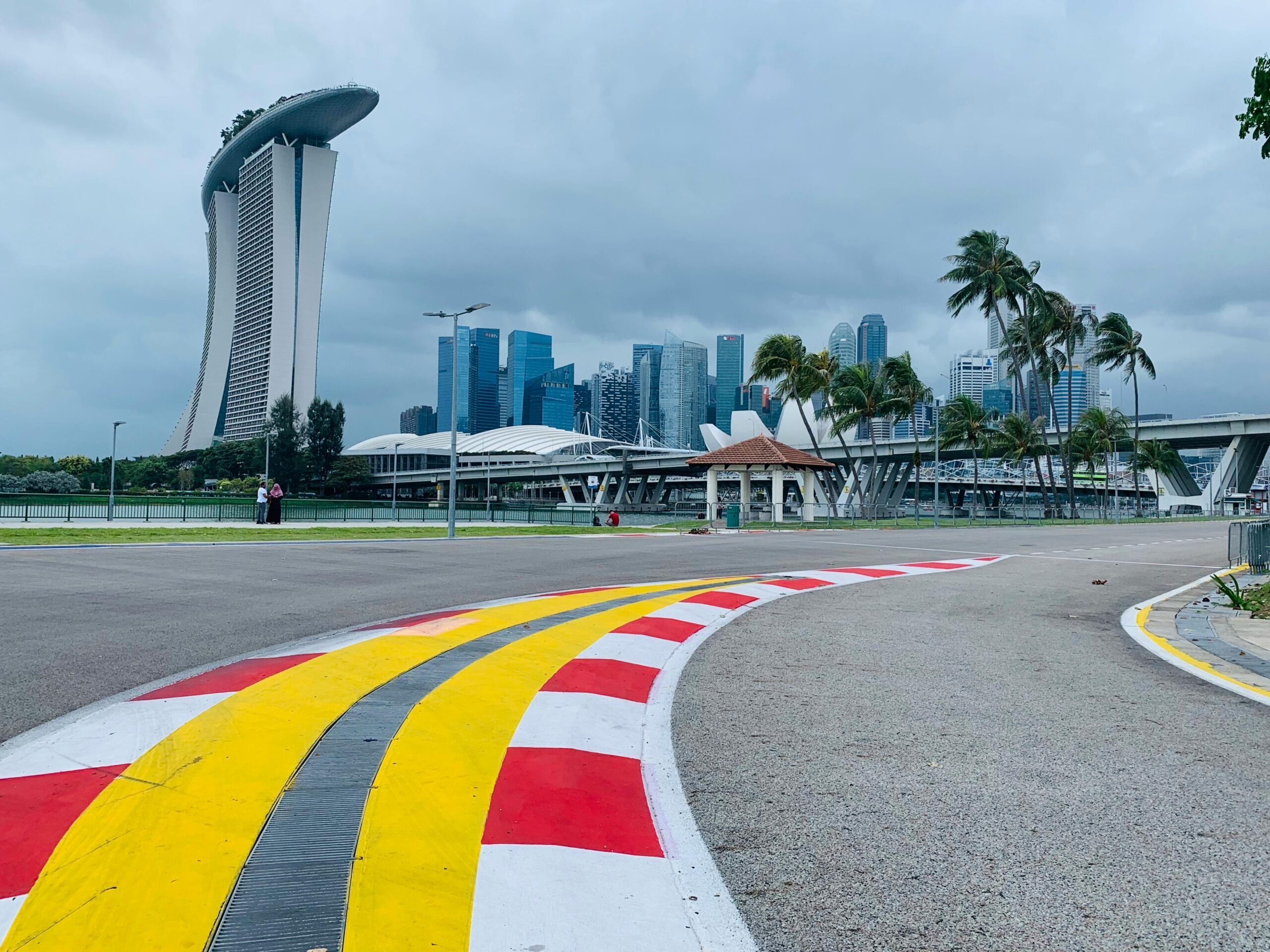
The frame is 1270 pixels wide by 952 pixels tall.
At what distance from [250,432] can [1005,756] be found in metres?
171

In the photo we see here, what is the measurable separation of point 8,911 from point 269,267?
Answer: 550ft

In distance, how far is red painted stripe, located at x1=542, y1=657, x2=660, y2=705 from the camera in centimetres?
484

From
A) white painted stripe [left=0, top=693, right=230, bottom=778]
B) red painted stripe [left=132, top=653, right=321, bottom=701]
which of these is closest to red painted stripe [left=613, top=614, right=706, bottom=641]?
red painted stripe [left=132, top=653, right=321, bottom=701]

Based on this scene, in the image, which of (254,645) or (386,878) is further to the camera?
(254,645)

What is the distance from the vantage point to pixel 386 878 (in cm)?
248

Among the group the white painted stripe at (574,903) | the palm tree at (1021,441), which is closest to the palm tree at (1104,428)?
the palm tree at (1021,441)

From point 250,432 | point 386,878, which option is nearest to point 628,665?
point 386,878

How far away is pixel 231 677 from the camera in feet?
16.3

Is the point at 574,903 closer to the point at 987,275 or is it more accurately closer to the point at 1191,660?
the point at 1191,660

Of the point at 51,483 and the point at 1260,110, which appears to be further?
the point at 51,483

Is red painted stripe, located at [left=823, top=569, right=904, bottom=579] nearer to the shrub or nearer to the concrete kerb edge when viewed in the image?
the concrete kerb edge

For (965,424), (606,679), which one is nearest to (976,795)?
(606,679)

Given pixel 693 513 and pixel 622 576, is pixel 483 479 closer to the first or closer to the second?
pixel 693 513

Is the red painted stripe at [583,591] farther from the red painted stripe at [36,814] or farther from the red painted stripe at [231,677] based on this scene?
the red painted stripe at [36,814]
